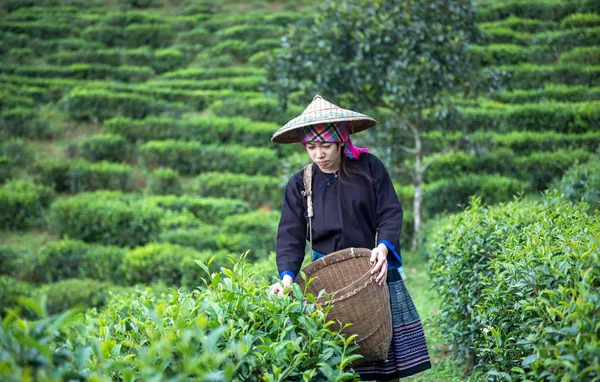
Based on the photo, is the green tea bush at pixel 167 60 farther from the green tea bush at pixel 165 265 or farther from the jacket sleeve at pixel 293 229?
the jacket sleeve at pixel 293 229

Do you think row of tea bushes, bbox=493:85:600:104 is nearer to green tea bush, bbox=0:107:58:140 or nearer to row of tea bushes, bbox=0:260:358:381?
green tea bush, bbox=0:107:58:140

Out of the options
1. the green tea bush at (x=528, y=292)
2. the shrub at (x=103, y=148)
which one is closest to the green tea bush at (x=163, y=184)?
the shrub at (x=103, y=148)

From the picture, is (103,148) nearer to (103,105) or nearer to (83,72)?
(103,105)

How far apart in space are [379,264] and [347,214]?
0.38 m

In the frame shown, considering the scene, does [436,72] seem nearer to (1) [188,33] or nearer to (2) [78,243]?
(2) [78,243]

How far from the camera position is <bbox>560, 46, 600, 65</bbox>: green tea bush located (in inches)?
491

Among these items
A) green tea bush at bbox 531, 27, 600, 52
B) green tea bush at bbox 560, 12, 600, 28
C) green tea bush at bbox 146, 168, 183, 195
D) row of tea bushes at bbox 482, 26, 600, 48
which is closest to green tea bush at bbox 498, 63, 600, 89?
row of tea bushes at bbox 482, 26, 600, 48

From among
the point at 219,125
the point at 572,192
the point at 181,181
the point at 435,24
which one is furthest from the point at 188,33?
the point at 572,192

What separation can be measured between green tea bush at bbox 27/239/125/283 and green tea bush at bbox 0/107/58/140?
17.7 ft

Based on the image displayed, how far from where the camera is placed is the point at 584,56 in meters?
12.7

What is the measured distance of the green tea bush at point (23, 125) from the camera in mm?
12242

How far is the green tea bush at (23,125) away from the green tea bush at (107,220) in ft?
13.4

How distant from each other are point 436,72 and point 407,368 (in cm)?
485

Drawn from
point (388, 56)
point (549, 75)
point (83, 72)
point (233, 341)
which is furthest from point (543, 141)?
point (83, 72)
